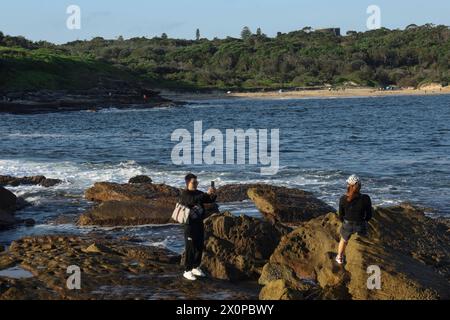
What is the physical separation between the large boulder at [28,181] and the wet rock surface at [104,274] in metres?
10.4

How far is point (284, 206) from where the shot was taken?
1659 cm

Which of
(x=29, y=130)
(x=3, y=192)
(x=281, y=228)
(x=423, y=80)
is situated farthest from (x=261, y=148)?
(x=423, y=80)

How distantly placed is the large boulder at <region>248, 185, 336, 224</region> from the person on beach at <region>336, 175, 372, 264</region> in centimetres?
434

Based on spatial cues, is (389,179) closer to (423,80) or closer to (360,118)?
(360,118)

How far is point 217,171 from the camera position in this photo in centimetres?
2814

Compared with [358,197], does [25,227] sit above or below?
below

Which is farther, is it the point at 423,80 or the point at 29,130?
the point at 423,80

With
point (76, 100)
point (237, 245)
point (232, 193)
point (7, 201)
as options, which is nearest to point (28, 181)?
point (7, 201)

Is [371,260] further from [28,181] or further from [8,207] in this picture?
[28,181]

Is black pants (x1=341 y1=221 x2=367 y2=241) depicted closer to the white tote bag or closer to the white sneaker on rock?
the white sneaker on rock

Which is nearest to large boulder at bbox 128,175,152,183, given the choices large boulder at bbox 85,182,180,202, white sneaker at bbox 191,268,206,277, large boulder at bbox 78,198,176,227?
large boulder at bbox 85,182,180,202

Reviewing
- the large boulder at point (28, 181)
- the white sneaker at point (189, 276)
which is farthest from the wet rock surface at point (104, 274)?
the large boulder at point (28, 181)

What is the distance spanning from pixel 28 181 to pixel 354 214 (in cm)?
1538

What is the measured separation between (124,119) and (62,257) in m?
54.2
